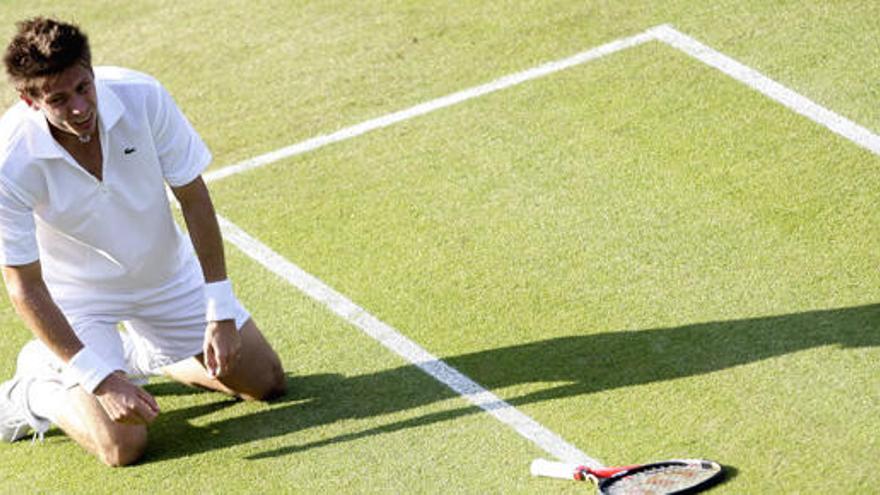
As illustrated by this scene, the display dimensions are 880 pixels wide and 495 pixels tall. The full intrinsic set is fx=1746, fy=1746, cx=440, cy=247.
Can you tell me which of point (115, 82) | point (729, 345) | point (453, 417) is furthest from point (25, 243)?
point (729, 345)

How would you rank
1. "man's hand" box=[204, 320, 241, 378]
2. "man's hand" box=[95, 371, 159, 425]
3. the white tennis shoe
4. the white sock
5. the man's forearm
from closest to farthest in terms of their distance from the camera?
"man's hand" box=[95, 371, 159, 425] < "man's hand" box=[204, 320, 241, 378] < the man's forearm < the white sock < the white tennis shoe

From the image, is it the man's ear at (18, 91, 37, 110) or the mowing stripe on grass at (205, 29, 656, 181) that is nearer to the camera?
the man's ear at (18, 91, 37, 110)

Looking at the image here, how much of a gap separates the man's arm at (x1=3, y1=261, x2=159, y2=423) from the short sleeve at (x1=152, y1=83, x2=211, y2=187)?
2.34ft

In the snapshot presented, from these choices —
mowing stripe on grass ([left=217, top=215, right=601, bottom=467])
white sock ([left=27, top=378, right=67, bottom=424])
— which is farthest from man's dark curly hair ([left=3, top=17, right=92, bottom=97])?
mowing stripe on grass ([left=217, top=215, right=601, bottom=467])

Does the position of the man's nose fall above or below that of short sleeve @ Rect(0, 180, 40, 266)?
above

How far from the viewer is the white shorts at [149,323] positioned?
797 centimetres

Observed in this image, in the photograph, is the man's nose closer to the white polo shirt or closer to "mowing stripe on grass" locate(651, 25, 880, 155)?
the white polo shirt

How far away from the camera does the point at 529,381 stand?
788 cm

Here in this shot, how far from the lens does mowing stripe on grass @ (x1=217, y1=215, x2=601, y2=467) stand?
24.5 ft

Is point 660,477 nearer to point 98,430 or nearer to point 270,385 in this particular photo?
point 270,385

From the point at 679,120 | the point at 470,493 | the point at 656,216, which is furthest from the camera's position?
the point at 679,120

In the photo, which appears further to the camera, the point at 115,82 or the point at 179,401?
the point at 179,401

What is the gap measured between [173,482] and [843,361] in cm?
297

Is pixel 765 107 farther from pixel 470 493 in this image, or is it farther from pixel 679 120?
pixel 470 493
